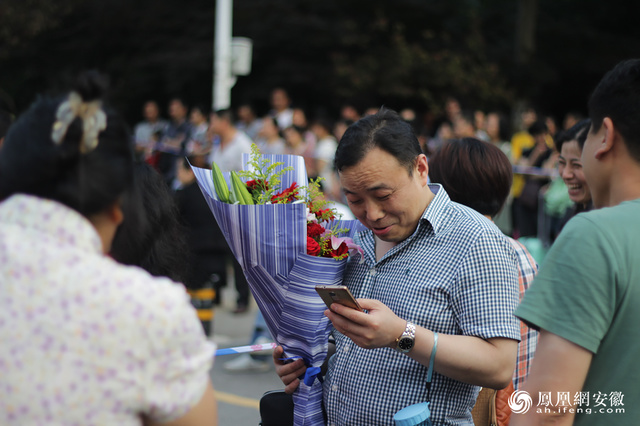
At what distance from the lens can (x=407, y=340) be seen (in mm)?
2412

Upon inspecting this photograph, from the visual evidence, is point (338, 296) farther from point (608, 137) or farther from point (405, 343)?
point (608, 137)

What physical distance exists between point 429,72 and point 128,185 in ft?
58.8

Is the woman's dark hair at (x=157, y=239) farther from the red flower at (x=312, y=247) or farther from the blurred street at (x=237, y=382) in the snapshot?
the blurred street at (x=237, y=382)

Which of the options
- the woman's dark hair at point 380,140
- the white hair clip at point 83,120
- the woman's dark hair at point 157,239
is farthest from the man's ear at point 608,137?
the woman's dark hair at point 157,239

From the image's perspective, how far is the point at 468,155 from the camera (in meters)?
3.36

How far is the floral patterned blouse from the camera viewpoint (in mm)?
1501

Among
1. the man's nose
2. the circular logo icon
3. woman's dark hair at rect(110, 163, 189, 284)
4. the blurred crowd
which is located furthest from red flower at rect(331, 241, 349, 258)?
the blurred crowd

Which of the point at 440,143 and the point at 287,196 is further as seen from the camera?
the point at 440,143

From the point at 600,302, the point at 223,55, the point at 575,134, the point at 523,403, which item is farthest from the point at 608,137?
the point at 223,55

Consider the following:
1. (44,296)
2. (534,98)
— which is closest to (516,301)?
(44,296)

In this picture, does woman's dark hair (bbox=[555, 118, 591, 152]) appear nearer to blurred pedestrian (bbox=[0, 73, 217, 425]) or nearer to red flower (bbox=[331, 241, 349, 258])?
red flower (bbox=[331, 241, 349, 258])

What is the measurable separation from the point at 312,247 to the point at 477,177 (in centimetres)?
103

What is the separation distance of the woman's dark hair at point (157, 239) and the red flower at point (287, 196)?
40 centimetres

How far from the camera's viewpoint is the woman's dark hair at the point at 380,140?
275 cm
